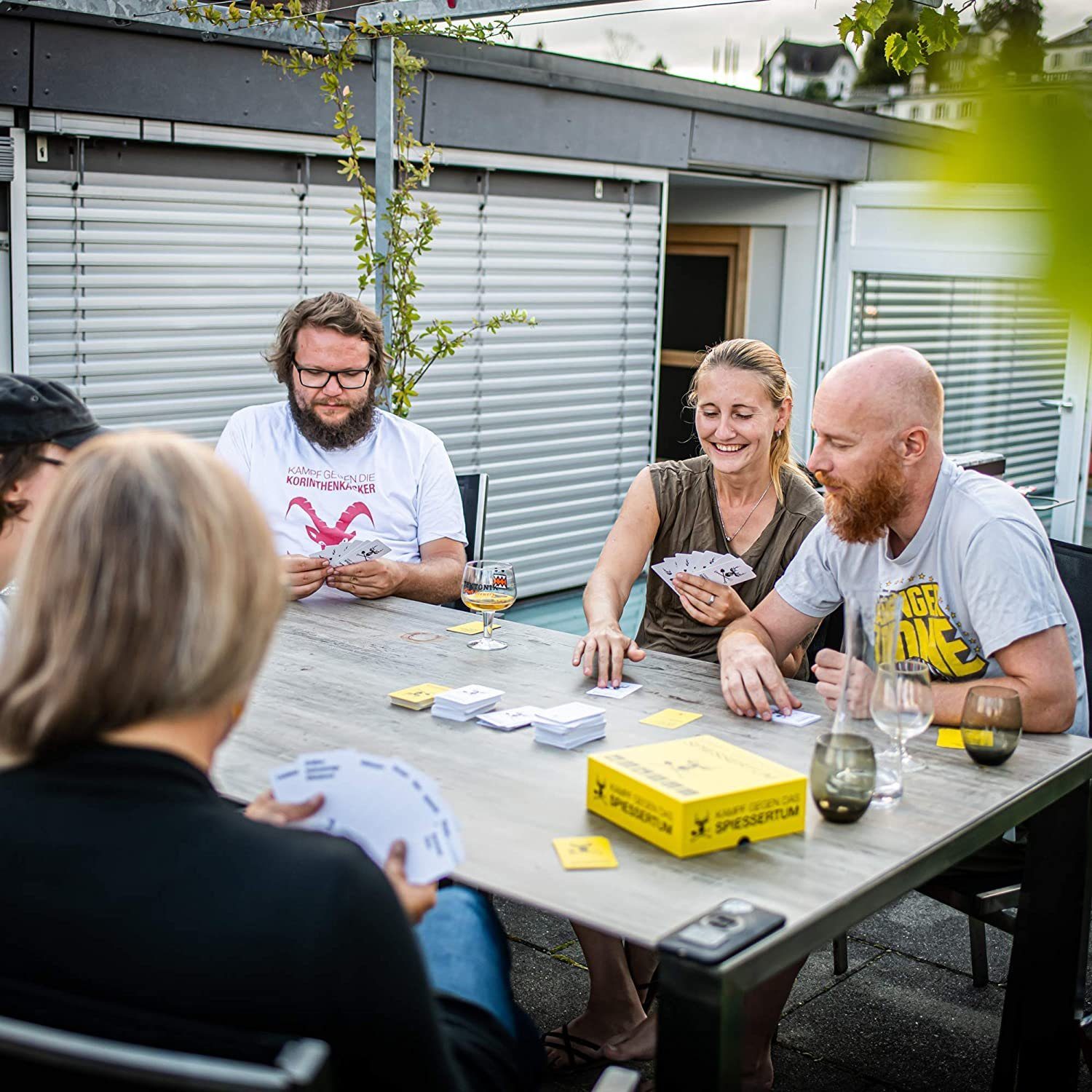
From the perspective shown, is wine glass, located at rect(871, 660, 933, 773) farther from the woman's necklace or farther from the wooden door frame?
the wooden door frame

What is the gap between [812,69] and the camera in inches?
20.7

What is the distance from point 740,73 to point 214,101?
16.7ft

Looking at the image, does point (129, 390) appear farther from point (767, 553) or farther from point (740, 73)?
point (740, 73)

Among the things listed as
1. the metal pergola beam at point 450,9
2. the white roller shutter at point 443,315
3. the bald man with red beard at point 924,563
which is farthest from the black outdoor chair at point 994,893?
the white roller shutter at point 443,315

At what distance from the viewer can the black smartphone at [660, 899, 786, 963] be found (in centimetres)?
163

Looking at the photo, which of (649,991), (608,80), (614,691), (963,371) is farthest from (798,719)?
(963,371)

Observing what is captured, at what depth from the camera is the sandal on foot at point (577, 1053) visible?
297 cm

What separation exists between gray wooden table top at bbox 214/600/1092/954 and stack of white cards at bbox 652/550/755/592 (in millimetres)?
236

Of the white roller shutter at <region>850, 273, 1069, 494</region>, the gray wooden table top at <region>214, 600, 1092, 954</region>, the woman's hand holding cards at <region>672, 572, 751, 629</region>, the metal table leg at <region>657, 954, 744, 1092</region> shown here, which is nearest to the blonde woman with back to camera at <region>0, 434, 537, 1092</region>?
the metal table leg at <region>657, 954, 744, 1092</region>

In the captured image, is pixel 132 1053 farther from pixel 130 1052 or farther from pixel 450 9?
pixel 450 9

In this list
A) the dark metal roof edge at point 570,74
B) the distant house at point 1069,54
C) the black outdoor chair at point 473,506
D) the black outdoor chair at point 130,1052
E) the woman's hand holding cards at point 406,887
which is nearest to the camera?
the distant house at point 1069,54

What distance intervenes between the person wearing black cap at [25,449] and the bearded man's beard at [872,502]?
1636 millimetres

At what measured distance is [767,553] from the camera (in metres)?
3.55

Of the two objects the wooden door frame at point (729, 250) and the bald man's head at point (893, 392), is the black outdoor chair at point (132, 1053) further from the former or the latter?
the wooden door frame at point (729, 250)
